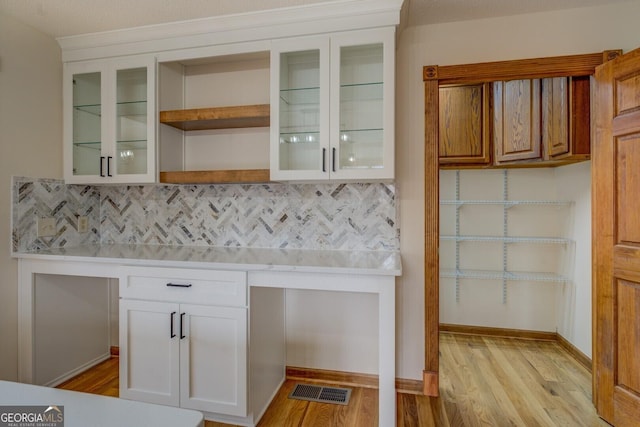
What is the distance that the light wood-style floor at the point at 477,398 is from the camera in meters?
1.91

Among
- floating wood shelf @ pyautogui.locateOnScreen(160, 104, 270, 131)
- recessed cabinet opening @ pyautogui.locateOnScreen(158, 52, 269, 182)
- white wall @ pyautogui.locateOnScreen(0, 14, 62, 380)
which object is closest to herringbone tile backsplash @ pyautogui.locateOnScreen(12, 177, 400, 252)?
white wall @ pyautogui.locateOnScreen(0, 14, 62, 380)

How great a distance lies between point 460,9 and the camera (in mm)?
2008

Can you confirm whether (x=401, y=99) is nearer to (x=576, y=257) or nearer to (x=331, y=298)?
(x=331, y=298)

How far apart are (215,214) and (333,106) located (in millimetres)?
1156

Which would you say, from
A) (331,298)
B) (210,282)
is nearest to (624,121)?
(331,298)

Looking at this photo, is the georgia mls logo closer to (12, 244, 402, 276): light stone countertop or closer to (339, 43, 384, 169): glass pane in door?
(12, 244, 402, 276): light stone countertop

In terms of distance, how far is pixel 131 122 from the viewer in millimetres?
2311

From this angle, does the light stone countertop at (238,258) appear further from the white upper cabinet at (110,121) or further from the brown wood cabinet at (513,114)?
the brown wood cabinet at (513,114)

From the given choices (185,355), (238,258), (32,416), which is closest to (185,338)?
(185,355)

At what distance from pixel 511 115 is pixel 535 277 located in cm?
142

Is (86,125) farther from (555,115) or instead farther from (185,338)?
(555,115)

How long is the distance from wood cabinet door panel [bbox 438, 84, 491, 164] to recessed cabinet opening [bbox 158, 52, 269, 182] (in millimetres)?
1549

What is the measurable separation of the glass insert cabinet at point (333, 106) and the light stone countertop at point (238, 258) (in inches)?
18.5

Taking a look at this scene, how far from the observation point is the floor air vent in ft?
6.91
